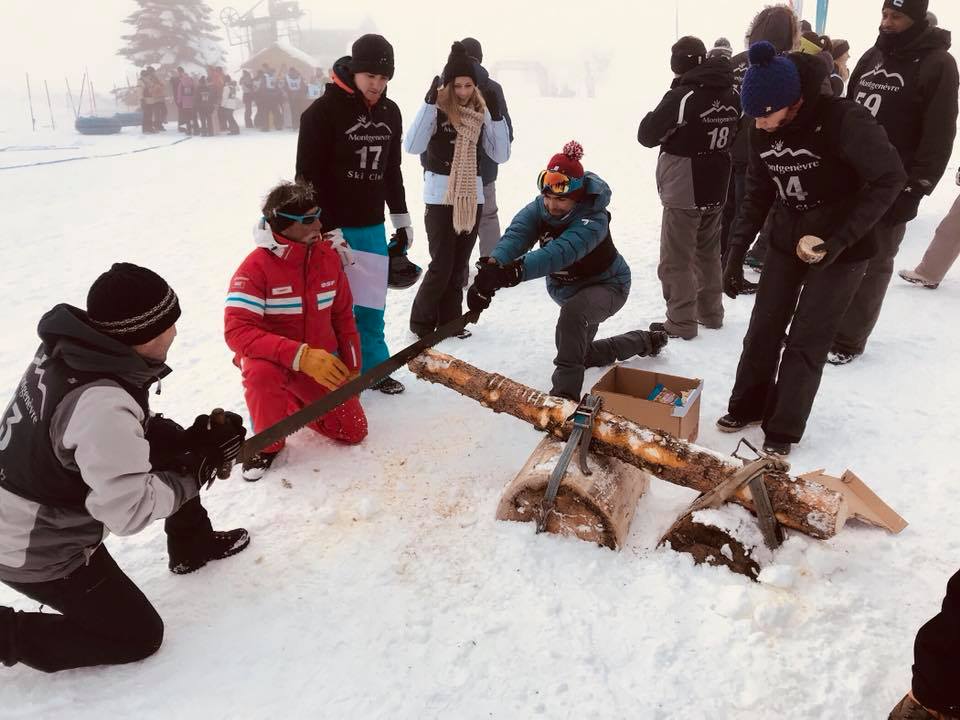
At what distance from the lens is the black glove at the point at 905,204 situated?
175 inches

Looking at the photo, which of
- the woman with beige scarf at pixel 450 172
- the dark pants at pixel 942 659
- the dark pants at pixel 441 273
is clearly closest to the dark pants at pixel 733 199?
the woman with beige scarf at pixel 450 172

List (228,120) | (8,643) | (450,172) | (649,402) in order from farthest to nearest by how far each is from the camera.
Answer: (228,120)
(450,172)
(649,402)
(8,643)

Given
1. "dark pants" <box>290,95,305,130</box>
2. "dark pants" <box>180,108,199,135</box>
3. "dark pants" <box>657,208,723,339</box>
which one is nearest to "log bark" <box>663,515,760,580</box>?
"dark pants" <box>657,208,723,339</box>

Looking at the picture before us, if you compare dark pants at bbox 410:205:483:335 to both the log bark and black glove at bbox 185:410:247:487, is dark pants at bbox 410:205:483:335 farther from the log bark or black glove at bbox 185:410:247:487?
the log bark

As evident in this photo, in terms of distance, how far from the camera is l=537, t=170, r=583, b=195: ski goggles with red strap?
382 centimetres

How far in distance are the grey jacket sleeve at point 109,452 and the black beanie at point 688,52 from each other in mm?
4366

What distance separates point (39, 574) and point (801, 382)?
3.56 meters

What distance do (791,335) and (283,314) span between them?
110 inches

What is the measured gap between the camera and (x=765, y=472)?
2.70 meters

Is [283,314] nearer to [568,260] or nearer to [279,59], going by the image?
[568,260]

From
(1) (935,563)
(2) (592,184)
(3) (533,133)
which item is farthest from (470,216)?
(3) (533,133)

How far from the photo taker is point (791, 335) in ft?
11.9

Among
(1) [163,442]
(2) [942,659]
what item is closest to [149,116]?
(1) [163,442]

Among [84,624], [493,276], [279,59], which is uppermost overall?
[279,59]
